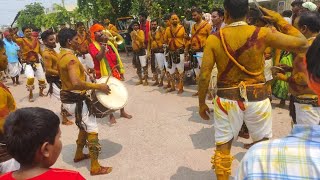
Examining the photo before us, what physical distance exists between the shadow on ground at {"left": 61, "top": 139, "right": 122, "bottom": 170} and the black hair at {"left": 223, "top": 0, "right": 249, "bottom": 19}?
2934 mm

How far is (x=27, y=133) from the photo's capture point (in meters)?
1.59

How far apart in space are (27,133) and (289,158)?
3.94ft

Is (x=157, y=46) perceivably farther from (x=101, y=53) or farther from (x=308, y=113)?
(x=308, y=113)

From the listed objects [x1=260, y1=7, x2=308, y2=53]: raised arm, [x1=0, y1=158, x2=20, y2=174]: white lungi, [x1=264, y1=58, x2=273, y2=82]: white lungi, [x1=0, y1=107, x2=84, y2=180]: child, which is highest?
[x1=260, y1=7, x2=308, y2=53]: raised arm

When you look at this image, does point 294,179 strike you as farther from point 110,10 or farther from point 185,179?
point 110,10

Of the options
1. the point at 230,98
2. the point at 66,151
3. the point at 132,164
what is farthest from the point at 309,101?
the point at 66,151

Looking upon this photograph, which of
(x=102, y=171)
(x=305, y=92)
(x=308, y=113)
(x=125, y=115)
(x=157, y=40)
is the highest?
(x=305, y=92)

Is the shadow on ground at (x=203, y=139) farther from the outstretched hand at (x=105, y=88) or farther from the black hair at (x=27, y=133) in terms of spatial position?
the black hair at (x=27, y=133)

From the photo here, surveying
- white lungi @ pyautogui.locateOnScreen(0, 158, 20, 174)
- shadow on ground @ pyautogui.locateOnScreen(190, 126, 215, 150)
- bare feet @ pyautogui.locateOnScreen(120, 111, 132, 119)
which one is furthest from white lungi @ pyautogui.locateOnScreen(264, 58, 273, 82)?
white lungi @ pyautogui.locateOnScreen(0, 158, 20, 174)

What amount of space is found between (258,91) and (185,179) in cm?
153

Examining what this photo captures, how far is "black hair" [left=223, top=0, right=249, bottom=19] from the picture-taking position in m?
3.08

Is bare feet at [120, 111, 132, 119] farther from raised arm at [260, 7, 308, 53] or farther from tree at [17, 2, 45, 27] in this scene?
tree at [17, 2, 45, 27]

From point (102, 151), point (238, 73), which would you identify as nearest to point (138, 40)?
point (102, 151)

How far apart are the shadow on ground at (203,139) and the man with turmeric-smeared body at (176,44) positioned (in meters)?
2.92
